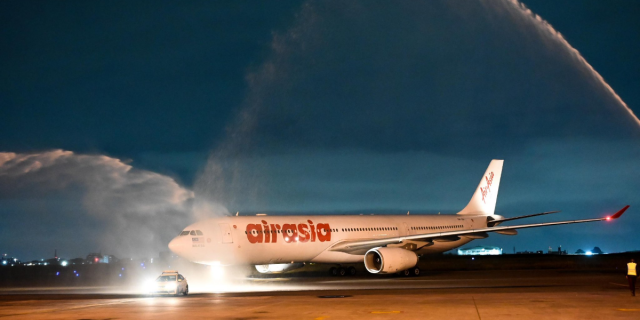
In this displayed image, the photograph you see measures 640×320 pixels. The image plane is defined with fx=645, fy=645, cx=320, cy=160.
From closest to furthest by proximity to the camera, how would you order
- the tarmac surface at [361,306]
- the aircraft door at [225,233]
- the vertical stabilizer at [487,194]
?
the tarmac surface at [361,306] < the aircraft door at [225,233] < the vertical stabilizer at [487,194]

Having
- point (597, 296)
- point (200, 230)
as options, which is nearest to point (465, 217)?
point (200, 230)

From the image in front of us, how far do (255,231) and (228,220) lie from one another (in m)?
1.72

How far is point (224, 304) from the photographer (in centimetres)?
2236

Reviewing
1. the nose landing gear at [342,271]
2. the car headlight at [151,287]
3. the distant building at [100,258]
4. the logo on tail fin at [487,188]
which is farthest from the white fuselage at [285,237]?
the distant building at [100,258]

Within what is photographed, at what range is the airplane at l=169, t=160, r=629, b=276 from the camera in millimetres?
36375

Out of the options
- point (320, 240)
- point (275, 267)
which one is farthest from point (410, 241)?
point (275, 267)

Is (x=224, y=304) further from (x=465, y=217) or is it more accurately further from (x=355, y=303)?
(x=465, y=217)

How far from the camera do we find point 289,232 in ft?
130

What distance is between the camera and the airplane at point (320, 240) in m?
36.4

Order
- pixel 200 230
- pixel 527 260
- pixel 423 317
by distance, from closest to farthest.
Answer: pixel 423 317
pixel 200 230
pixel 527 260

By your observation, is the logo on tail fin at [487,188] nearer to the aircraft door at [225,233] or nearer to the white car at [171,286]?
the aircraft door at [225,233]

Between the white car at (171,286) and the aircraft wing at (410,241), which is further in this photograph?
the aircraft wing at (410,241)

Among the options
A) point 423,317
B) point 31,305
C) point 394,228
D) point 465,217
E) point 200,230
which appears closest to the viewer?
point 423,317

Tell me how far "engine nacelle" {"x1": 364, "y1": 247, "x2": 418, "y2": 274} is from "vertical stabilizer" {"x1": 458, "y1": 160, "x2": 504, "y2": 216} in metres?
15.9
